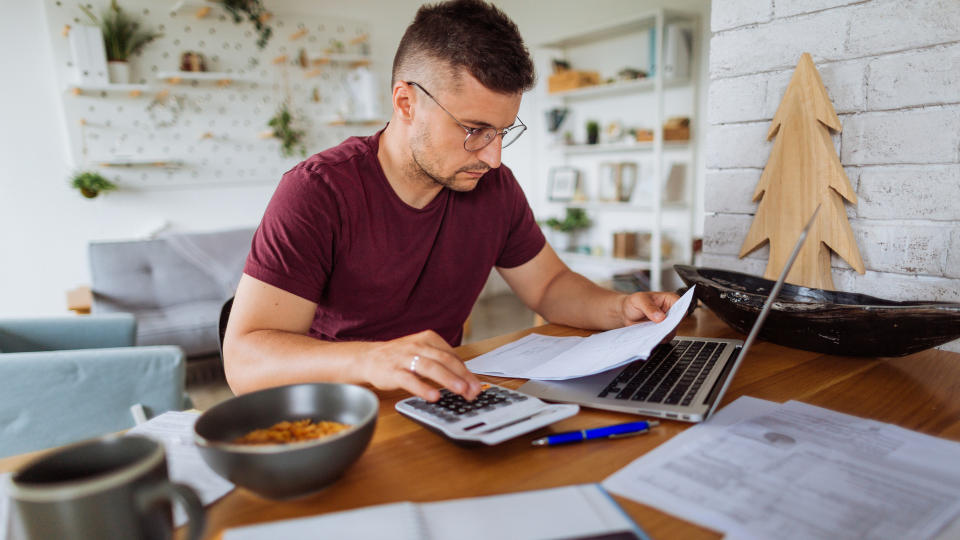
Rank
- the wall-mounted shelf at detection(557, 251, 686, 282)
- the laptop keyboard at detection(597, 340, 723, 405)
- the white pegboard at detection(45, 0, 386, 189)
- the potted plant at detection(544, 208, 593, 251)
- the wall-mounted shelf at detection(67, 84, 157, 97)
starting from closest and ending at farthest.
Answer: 1. the laptop keyboard at detection(597, 340, 723, 405)
2. the wall-mounted shelf at detection(67, 84, 157, 97)
3. the white pegboard at detection(45, 0, 386, 189)
4. the wall-mounted shelf at detection(557, 251, 686, 282)
5. the potted plant at detection(544, 208, 593, 251)

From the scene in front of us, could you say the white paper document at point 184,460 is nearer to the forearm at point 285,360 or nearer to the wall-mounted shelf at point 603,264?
the forearm at point 285,360

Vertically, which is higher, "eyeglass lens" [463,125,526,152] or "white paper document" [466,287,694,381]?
"eyeglass lens" [463,125,526,152]

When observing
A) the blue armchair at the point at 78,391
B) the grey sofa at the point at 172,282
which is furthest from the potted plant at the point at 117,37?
the blue armchair at the point at 78,391

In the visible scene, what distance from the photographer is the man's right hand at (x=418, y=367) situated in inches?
28.4

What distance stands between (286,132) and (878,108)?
3536mm

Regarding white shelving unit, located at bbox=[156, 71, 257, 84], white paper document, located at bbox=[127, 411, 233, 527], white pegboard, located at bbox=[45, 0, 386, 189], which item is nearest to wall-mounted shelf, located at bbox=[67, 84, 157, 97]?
white pegboard, located at bbox=[45, 0, 386, 189]

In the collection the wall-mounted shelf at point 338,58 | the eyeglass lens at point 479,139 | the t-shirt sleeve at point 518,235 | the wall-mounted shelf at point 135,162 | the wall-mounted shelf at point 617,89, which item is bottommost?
the t-shirt sleeve at point 518,235

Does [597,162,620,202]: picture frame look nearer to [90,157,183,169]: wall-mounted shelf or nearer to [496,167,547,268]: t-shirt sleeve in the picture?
[496,167,547,268]: t-shirt sleeve

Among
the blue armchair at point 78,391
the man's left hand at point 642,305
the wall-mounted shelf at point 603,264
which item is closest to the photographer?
the man's left hand at point 642,305

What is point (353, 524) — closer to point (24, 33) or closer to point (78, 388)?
point (78, 388)

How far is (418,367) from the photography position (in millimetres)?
742

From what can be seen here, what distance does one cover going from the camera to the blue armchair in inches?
63.5

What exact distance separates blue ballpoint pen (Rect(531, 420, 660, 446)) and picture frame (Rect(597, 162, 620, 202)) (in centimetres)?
349

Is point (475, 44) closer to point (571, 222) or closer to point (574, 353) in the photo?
point (574, 353)
